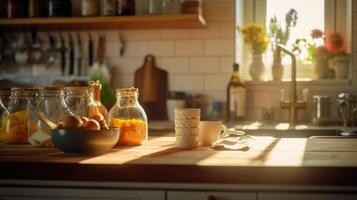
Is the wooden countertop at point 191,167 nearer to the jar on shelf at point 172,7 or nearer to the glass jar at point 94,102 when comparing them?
the glass jar at point 94,102

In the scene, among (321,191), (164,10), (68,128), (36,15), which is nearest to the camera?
(321,191)

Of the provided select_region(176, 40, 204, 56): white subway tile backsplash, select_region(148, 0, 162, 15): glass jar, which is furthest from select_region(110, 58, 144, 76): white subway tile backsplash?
select_region(148, 0, 162, 15): glass jar

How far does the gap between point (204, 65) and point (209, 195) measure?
80.5 inches

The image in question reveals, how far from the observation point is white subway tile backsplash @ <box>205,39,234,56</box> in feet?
10.6

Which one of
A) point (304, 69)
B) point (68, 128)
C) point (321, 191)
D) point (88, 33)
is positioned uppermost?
point (88, 33)

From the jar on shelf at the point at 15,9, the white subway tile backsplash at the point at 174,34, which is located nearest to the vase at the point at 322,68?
the white subway tile backsplash at the point at 174,34

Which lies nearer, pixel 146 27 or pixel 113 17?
pixel 113 17

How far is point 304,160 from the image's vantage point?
1350mm

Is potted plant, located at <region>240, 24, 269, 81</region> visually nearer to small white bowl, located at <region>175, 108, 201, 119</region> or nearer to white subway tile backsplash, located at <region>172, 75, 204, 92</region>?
white subway tile backsplash, located at <region>172, 75, 204, 92</region>

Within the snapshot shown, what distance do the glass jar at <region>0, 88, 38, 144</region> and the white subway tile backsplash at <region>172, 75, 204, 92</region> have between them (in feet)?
5.43

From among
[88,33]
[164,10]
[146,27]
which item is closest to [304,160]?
[164,10]

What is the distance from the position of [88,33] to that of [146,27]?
0.41 m

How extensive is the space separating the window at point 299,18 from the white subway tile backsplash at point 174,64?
13.1 inches

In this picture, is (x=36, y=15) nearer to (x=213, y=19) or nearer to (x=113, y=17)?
(x=113, y=17)
